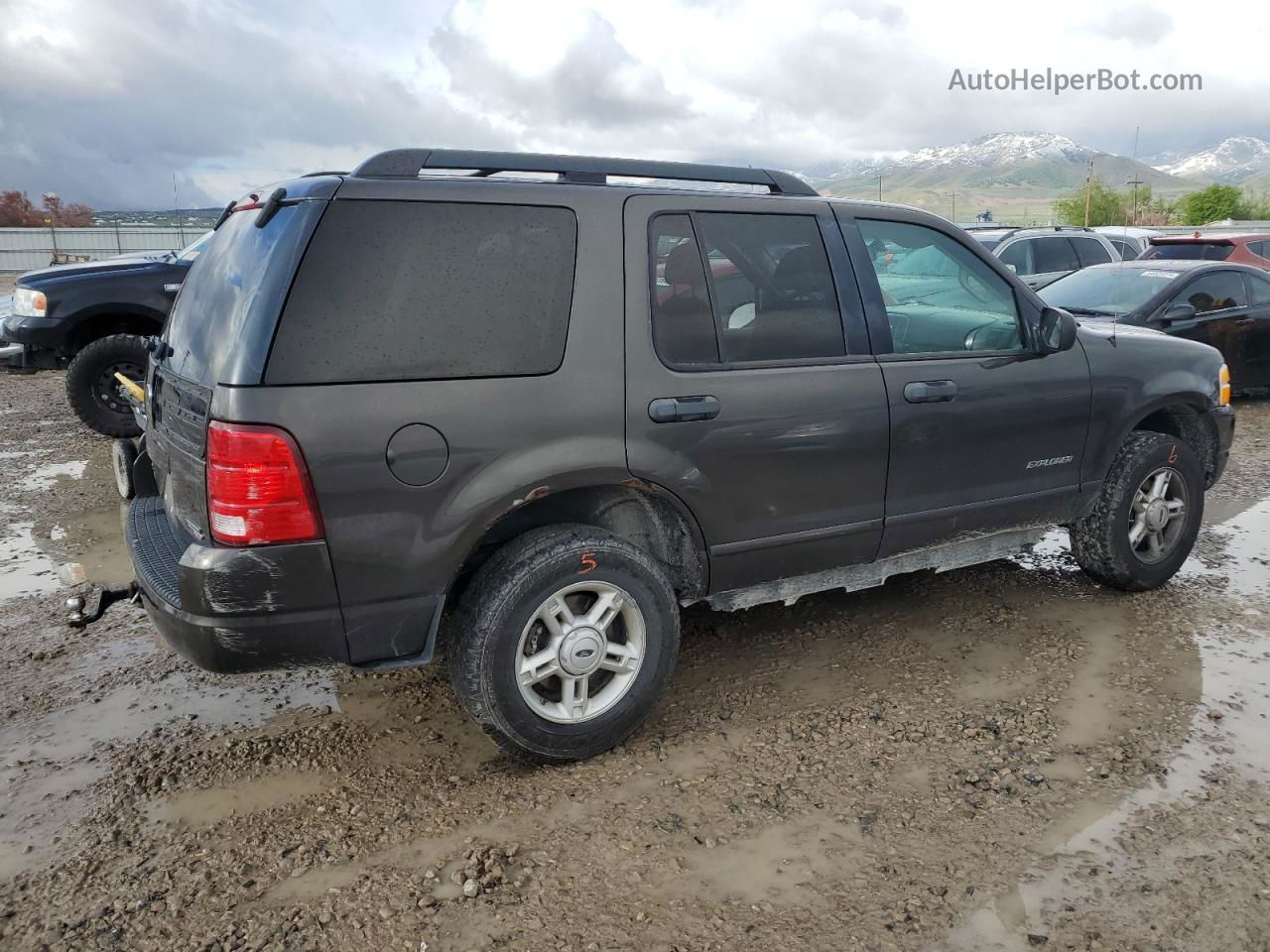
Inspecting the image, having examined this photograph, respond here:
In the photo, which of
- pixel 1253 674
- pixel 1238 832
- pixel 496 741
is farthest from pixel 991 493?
pixel 496 741

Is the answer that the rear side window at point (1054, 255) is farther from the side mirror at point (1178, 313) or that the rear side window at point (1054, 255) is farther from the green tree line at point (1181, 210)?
the green tree line at point (1181, 210)

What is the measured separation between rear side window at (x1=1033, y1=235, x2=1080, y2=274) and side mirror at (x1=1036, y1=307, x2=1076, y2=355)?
31.6 feet

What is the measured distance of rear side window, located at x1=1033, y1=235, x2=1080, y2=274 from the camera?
42.0 feet

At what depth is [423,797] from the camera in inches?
120

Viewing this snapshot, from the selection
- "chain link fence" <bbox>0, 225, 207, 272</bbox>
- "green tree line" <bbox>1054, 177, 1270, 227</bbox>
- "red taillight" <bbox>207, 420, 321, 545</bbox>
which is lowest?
"red taillight" <bbox>207, 420, 321, 545</bbox>

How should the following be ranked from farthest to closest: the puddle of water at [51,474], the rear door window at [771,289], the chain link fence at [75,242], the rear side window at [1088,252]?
the chain link fence at [75,242]
the rear side window at [1088,252]
the puddle of water at [51,474]
the rear door window at [771,289]

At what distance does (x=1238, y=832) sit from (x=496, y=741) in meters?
2.24

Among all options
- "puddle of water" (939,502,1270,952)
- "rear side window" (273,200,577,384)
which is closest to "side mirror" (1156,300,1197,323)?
"puddle of water" (939,502,1270,952)

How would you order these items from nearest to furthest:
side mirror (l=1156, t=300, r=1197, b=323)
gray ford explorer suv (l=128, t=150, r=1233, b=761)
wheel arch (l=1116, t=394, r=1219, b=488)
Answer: gray ford explorer suv (l=128, t=150, r=1233, b=761) < wheel arch (l=1116, t=394, r=1219, b=488) < side mirror (l=1156, t=300, r=1197, b=323)

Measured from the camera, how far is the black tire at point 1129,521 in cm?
442

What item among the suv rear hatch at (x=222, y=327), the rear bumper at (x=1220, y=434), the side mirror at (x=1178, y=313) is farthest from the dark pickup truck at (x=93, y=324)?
the side mirror at (x=1178, y=313)

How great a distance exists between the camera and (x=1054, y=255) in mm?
12883

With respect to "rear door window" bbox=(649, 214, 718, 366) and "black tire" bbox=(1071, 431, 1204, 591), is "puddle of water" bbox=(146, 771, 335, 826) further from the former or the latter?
"black tire" bbox=(1071, 431, 1204, 591)

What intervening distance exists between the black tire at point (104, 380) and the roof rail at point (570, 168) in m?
5.68
